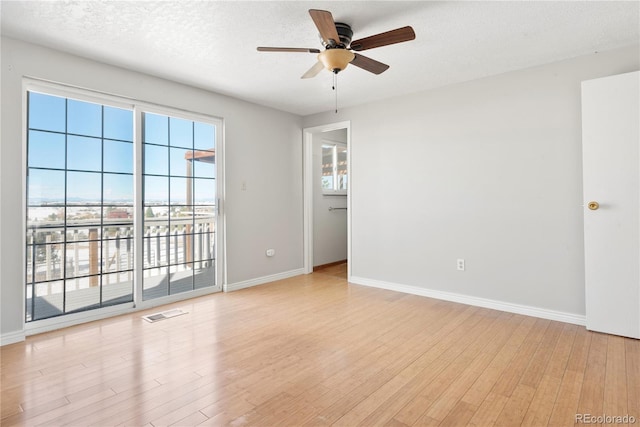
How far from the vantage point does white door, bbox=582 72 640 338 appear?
8.58 ft

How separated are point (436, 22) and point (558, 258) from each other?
7.76ft

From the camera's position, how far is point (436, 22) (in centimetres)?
242

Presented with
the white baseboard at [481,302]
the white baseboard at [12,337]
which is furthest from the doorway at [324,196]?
the white baseboard at [12,337]

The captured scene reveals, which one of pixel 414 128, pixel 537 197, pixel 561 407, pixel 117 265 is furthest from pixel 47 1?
pixel 537 197

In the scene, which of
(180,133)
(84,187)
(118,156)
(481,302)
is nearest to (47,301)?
(84,187)

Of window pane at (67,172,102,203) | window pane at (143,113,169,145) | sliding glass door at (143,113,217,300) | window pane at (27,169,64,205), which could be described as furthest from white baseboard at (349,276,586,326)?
window pane at (27,169,64,205)

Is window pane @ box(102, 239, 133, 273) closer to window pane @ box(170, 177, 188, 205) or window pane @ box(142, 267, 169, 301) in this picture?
window pane @ box(142, 267, 169, 301)

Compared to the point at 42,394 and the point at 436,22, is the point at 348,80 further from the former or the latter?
the point at 42,394

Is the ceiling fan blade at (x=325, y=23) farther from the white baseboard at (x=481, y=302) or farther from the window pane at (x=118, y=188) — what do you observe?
the white baseboard at (x=481, y=302)

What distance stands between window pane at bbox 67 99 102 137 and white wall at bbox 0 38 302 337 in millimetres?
187

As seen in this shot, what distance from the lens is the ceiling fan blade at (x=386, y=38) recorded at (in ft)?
6.88

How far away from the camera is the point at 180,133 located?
381 centimetres

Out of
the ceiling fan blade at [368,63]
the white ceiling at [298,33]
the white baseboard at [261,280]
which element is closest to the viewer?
the white ceiling at [298,33]

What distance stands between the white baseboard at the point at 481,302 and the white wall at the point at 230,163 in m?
1.37
